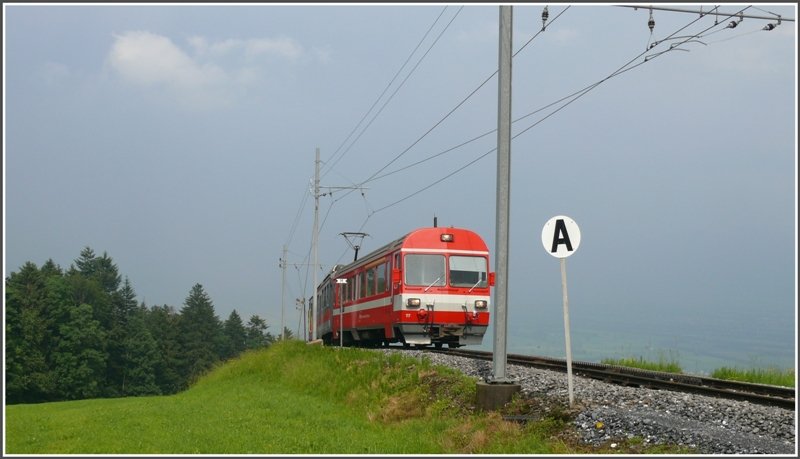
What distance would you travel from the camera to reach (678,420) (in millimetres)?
11516

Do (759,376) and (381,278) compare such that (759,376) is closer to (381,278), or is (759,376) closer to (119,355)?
(381,278)

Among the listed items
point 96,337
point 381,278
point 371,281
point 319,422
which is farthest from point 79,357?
point 319,422

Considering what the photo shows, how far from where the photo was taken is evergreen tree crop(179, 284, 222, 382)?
13200 cm

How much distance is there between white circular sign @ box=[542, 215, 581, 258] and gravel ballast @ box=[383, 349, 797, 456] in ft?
7.24

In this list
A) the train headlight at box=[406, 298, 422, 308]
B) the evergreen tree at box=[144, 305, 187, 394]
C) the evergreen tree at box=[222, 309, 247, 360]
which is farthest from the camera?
the evergreen tree at box=[222, 309, 247, 360]

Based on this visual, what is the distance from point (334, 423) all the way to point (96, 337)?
8792 cm

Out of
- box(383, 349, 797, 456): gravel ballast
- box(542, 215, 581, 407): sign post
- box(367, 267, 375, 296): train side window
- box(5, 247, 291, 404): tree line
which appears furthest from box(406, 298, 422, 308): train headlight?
box(5, 247, 291, 404): tree line

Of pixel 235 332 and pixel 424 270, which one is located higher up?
pixel 424 270

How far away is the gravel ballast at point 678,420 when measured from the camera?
34.1ft

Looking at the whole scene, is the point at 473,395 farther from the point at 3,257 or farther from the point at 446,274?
the point at 446,274

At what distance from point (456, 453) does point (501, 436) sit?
25.7 inches

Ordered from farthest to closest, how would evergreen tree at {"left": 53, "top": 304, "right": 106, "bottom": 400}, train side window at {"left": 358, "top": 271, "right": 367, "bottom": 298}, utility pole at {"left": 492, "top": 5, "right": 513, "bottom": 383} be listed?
evergreen tree at {"left": 53, "top": 304, "right": 106, "bottom": 400} < train side window at {"left": 358, "top": 271, "right": 367, "bottom": 298} < utility pole at {"left": 492, "top": 5, "right": 513, "bottom": 383}

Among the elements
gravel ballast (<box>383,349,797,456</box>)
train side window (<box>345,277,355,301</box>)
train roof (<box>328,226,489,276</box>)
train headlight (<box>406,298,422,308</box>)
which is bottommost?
gravel ballast (<box>383,349,797,456</box>)

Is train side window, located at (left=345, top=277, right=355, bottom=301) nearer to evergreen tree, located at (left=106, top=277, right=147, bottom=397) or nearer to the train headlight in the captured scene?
the train headlight
